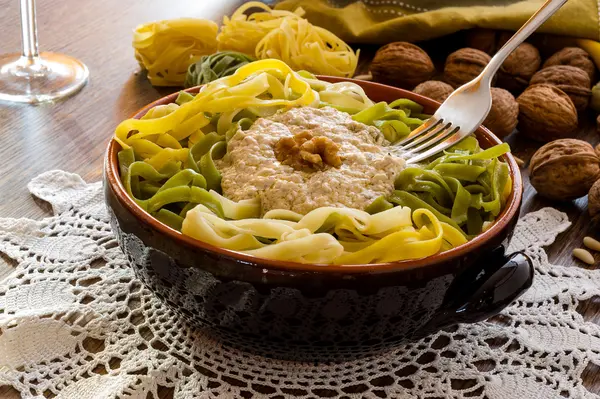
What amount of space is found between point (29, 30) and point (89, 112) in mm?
335

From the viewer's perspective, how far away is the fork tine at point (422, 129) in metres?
1.42

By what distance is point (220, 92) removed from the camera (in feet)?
4.60

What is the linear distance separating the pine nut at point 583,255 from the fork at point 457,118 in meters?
0.34

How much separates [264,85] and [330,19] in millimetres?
1013

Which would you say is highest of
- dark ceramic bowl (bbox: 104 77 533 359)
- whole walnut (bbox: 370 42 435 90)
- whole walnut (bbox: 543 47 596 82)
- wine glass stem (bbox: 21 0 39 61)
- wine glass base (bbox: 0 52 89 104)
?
dark ceramic bowl (bbox: 104 77 533 359)

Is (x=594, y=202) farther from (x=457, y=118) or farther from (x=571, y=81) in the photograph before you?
(x=571, y=81)

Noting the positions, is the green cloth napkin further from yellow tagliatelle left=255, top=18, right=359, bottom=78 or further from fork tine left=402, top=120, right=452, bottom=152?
fork tine left=402, top=120, right=452, bottom=152

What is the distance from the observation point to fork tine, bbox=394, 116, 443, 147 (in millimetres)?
1420

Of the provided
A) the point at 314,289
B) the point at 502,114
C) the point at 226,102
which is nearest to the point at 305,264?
the point at 314,289

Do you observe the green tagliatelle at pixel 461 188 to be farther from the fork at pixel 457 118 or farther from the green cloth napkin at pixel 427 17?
the green cloth napkin at pixel 427 17

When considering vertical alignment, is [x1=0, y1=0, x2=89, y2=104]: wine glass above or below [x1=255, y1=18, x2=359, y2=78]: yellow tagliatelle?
below

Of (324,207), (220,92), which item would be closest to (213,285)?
(324,207)

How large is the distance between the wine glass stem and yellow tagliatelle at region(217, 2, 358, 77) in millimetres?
487

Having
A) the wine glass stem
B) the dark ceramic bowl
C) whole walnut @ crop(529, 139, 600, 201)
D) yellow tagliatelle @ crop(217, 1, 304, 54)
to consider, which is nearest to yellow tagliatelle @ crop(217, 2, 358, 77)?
yellow tagliatelle @ crop(217, 1, 304, 54)
